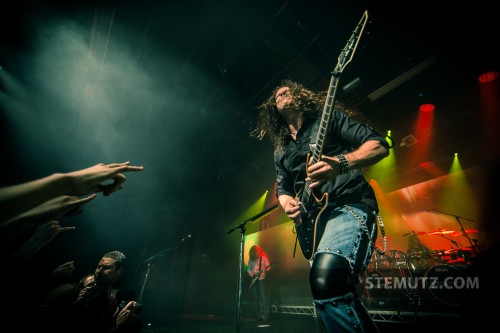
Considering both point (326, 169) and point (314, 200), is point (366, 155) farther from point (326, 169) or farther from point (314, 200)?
point (314, 200)

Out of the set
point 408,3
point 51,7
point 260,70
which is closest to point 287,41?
point 260,70

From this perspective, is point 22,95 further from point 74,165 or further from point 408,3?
point 408,3

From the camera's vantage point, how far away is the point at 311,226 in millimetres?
1763

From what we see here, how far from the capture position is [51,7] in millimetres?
4426

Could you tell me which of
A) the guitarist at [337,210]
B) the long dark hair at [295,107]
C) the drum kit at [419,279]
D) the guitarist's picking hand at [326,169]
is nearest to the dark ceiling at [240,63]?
the long dark hair at [295,107]

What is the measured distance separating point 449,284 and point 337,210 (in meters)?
7.01

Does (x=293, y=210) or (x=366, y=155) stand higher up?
(x=366, y=155)

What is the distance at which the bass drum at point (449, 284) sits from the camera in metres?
5.06

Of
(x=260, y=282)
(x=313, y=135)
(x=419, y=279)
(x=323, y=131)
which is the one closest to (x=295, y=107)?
(x=313, y=135)

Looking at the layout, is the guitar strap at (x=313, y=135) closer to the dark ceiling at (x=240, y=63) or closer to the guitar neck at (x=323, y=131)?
the guitar neck at (x=323, y=131)

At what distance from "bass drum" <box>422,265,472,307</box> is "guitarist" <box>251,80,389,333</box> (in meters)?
6.02

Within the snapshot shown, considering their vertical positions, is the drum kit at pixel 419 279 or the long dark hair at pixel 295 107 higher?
the long dark hair at pixel 295 107

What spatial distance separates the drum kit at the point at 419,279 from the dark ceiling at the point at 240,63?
3783 mm

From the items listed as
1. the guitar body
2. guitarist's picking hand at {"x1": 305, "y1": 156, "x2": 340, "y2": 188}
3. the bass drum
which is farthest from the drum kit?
guitarist's picking hand at {"x1": 305, "y1": 156, "x2": 340, "y2": 188}
